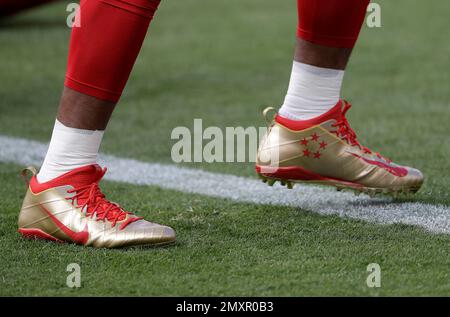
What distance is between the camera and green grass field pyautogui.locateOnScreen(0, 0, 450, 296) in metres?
1.77

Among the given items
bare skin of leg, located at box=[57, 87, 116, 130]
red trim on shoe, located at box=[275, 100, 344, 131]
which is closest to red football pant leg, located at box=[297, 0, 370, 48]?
red trim on shoe, located at box=[275, 100, 344, 131]

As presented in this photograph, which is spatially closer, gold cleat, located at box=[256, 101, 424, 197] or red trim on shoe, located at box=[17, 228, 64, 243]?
red trim on shoe, located at box=[17, 228, 64, 243]

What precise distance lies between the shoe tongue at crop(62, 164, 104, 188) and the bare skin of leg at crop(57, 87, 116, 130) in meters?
0.10

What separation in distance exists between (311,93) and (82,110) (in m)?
0.62

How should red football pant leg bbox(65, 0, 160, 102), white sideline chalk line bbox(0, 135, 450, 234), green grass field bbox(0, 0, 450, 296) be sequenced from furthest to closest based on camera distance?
1. white sideline chalk line bbox(0, 135, 450, 234)
2. red football pant leg bbox(65, 0, 160, 102)
3. green grass field bbox(0, 0, 450, 296)

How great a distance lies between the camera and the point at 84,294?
1.68 meters

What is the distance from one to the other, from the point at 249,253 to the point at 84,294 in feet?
1.32

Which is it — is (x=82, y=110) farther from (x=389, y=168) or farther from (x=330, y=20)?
(x=389, y=168)

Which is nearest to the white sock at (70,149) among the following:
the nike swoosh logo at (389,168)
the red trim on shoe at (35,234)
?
the red trim on shoe at (35,234)

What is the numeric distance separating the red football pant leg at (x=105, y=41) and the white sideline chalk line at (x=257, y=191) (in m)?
0.64

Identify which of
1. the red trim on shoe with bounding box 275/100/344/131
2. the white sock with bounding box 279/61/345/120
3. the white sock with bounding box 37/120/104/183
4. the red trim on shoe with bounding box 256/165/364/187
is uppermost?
the white sock with bounding box 279/61/345/120

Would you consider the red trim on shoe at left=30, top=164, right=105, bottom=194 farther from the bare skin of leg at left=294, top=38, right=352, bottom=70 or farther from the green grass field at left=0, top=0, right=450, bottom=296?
the bare skin of leg at left=294, top=38, right=352, bottom=70

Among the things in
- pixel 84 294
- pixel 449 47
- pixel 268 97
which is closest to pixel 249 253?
pixel 84 294

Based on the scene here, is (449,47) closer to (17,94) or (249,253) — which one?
(17,94)
